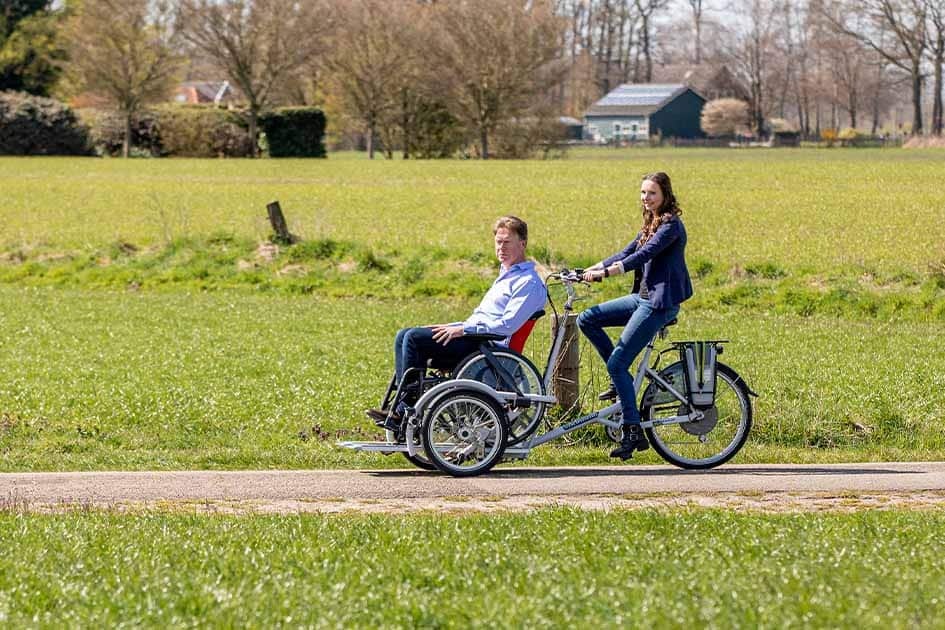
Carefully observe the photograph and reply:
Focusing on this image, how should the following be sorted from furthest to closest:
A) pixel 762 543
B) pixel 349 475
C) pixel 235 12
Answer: pixel 235 12
pixel 349 475
pixel 762 543

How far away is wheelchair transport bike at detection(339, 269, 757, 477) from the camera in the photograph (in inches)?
377

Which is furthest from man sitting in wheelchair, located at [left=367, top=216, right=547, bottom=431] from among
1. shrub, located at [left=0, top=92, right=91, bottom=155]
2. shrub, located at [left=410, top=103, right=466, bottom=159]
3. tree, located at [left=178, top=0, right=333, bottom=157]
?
tree, located at [left=178, top=0, right=333, bottom=157]

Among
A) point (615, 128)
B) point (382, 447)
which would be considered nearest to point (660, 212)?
point (382, 447)

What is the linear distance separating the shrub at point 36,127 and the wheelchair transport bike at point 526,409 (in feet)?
255

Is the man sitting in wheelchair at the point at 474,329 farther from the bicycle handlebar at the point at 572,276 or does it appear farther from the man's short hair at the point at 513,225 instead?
the bicycle handlebar at the point at 572,276

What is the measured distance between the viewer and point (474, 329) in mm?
9688

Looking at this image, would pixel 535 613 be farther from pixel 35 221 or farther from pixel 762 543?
pixel 35 221

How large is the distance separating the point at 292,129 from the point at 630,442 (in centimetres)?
7462

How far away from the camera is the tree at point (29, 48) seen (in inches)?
3639

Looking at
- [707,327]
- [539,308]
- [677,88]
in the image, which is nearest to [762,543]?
[539,308]

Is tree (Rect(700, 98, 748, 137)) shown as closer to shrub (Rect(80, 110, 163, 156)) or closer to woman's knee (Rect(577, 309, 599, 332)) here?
shrub (Rect(80, 110, 163, 156))

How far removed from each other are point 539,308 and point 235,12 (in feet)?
278

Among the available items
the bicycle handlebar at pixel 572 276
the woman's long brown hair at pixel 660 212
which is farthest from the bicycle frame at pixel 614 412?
the woman's long brown hair at pixel 660 212

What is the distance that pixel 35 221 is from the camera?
35375 mm
